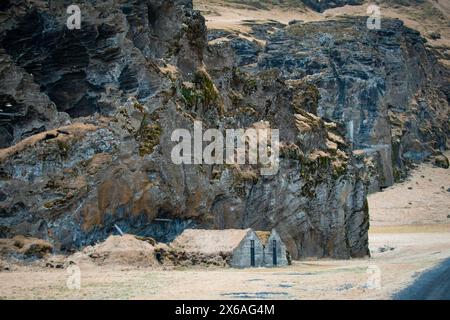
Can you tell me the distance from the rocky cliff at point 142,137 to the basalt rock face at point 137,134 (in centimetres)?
11

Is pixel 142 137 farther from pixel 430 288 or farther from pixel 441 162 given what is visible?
pixel 441 162

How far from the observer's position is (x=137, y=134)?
61000 millimetres

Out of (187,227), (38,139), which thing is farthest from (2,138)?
(187,227)

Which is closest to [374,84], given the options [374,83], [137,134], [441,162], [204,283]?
[374,83]

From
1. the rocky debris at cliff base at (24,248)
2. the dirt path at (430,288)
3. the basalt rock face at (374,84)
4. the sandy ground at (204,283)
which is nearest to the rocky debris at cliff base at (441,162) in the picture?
the basalt rock face at (374,84)

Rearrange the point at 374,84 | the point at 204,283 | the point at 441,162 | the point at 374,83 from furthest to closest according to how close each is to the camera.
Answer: the point at 441,162
the point at 374,83
the point at 374,84
the point at 204,283

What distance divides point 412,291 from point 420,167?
14791 cm

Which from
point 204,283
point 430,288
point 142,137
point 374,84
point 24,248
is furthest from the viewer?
point 374,84

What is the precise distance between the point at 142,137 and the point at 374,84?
119 metres

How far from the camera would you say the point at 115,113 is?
200 ft

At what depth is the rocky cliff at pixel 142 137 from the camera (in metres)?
55.3

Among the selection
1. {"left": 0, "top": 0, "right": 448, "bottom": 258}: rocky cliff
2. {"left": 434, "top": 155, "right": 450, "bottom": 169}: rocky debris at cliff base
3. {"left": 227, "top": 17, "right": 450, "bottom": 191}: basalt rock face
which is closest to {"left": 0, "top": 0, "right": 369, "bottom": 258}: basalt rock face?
{"left": 0, "top": 0, "right": 448, "bottom": 258}: rocky cliff
